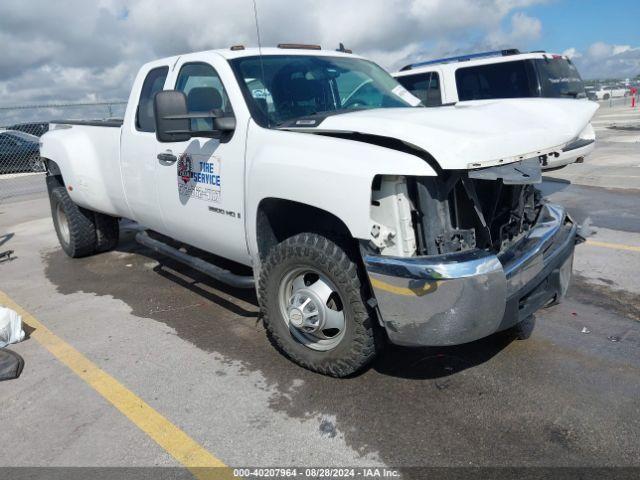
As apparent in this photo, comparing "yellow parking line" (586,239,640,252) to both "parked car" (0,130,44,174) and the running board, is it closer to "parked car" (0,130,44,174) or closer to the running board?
the running board

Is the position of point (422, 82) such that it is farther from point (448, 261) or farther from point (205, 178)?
point (448, 261)

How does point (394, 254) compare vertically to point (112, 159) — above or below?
below

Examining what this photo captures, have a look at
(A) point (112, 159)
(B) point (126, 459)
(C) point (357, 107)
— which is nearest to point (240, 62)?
(C) point (357, 107)

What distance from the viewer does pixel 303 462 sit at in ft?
8.83

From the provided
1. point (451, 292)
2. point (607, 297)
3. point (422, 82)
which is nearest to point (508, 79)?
point (422, 82)

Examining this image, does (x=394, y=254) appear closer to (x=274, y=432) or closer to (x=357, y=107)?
(x=274, y=432)

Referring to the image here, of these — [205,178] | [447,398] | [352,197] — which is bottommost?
[447,398]

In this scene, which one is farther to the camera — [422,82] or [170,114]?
[422,82]

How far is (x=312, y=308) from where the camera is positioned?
10.8ft

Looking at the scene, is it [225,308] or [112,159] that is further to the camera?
[112,159]

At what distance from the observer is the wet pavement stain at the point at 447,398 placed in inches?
107

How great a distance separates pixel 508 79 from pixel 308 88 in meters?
5.97

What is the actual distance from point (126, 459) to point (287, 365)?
119 cm

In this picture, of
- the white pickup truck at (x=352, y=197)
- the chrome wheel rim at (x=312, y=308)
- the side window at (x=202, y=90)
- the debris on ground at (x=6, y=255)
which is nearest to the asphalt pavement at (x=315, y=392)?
the chrome wheel rim at (x=312, y=308)
